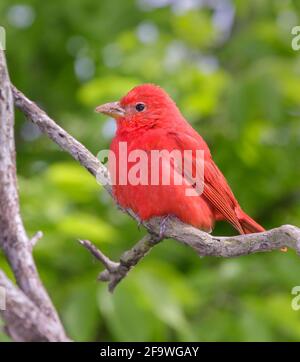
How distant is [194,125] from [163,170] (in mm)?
2775

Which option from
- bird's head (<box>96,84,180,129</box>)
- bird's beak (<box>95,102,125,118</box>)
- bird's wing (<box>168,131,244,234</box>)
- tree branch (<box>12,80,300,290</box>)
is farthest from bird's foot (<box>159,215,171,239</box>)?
bird's beak (<box>95,102,125,118</box>)

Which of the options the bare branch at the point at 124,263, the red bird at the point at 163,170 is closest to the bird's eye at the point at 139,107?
the red bird at the point at 163,170

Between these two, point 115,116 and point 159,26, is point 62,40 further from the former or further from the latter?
point 115,116

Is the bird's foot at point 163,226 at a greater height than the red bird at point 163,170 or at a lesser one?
lesser

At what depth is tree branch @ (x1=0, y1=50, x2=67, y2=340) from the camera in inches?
102

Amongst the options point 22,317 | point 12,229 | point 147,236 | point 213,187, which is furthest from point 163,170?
point 22,317

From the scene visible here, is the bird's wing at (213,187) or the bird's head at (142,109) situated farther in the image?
the bird's head at (142,109)

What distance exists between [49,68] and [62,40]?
0.38 metres

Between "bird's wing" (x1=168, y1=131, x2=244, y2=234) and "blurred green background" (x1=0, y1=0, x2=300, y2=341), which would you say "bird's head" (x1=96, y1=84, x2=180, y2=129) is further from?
"blurred green background" (x1=0, y1=0, x2=300, y2=341)

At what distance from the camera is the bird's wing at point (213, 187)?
4.36m

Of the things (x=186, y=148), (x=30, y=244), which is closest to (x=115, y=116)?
(x=186, y=148)

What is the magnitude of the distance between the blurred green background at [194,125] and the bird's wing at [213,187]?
828 millimetres

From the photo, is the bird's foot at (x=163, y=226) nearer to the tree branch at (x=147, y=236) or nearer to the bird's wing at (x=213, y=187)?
the tree branch at (x=147, y=236)

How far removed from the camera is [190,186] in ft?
14.4
